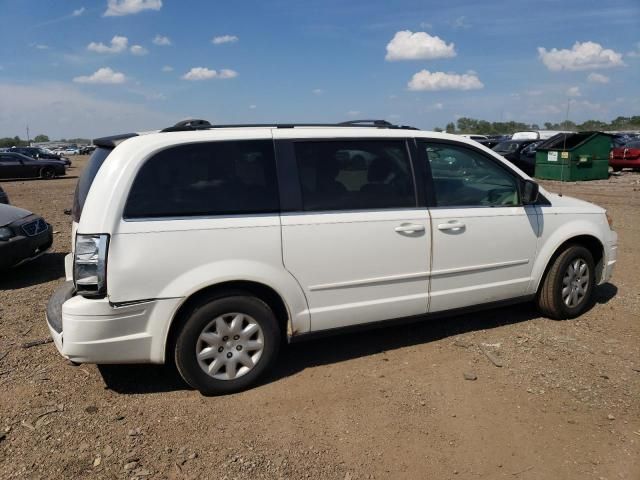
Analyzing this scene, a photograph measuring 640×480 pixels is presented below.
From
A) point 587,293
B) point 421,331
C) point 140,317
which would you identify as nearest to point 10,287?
point 140,317

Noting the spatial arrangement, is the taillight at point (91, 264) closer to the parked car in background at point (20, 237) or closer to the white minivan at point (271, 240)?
the white minivan at point (271, 240)

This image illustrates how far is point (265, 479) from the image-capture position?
9.00 feet

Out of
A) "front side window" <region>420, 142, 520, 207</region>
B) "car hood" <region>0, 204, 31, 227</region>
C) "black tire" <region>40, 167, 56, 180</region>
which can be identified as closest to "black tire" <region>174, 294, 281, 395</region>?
"front side window" <region>420, 142, 520, 207</region>

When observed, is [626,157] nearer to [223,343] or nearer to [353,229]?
[353,229]

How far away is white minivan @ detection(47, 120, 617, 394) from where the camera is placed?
10.6 ft

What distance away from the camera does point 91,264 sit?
10.4 feet

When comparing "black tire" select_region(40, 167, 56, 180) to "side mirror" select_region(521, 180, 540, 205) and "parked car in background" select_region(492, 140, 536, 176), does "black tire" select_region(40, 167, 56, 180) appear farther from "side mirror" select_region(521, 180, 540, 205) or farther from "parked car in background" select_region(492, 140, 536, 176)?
"side mirror" select_region(521, 180, 540, 205)

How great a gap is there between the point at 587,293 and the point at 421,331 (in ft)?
5.51

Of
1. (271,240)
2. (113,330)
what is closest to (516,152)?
(271,240)

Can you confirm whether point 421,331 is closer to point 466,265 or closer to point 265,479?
point 466,265

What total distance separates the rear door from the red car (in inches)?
819

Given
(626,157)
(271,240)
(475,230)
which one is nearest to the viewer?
(271,240)

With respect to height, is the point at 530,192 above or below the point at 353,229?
above

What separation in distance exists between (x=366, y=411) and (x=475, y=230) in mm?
1703
